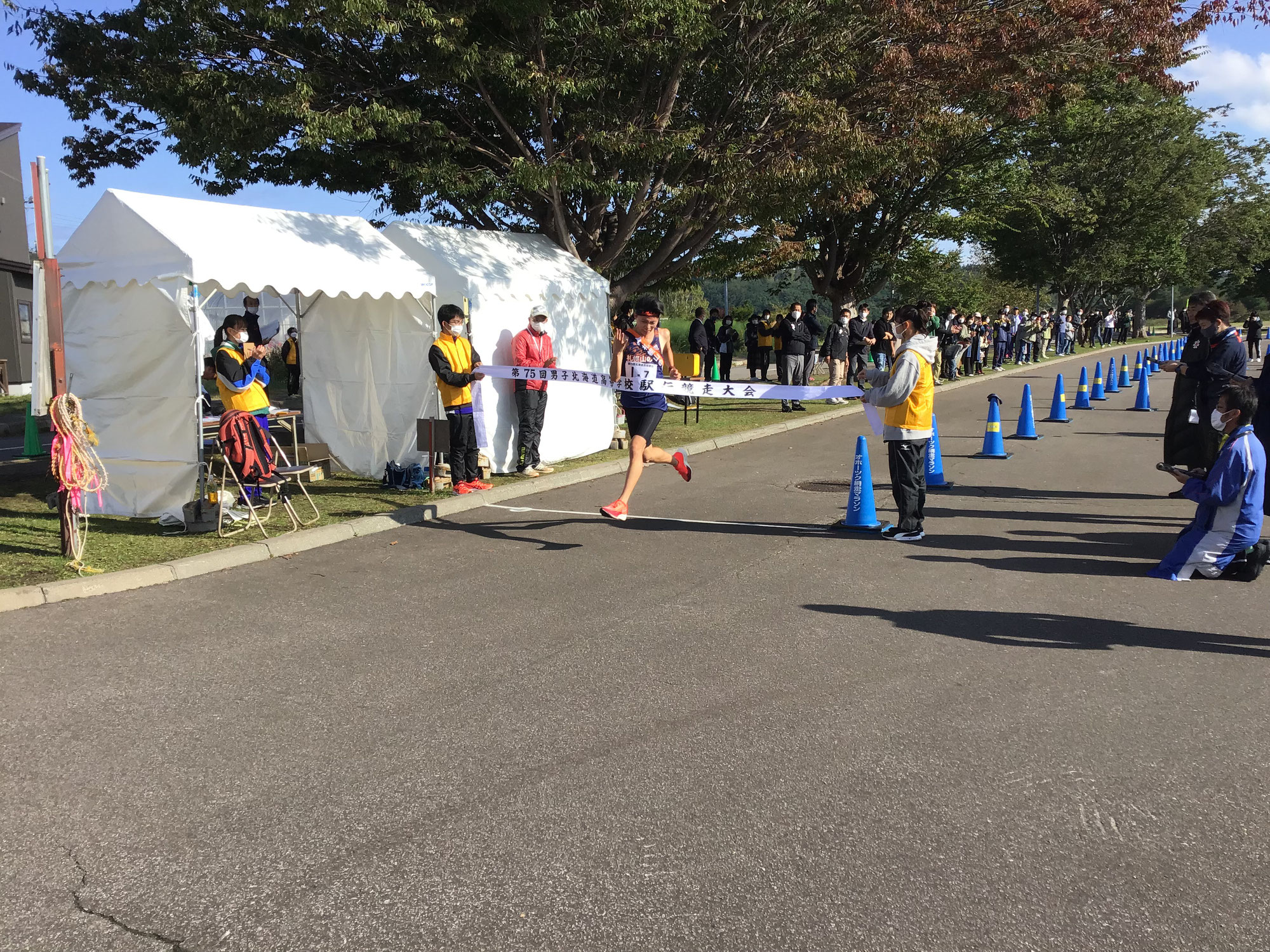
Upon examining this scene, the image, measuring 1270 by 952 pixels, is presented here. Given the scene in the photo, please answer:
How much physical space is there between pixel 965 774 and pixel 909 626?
2135 millimetres

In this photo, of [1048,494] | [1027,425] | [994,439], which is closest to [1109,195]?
[1027,425]

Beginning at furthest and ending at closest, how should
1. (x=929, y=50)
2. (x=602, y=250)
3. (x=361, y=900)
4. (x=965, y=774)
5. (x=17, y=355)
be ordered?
1. (x=17, y=355)
2. (x=602, y=250)
3. (x=929, y=50)
4. (x=965, y=774)
5. (x=361, y=900)

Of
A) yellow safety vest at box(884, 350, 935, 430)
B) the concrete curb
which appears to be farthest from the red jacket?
yellow safety vest at box(884, 350, 935, 430)

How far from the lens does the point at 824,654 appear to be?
18.8 ft

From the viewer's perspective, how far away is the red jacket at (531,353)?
12516 millimetres

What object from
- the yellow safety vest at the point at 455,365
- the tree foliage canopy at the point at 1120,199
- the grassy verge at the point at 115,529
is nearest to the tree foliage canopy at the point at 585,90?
the yellow safety vest at the point at 455,365

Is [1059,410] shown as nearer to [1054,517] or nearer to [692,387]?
[1054,517]

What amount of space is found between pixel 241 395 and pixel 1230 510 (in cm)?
814

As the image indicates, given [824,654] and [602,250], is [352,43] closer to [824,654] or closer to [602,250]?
[602,250]

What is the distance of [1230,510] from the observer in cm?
716

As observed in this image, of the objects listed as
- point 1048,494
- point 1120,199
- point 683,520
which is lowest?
point 683,520

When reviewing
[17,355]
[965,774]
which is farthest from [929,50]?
[17,355]

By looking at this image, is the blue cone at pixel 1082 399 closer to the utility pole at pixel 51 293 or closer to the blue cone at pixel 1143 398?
the blue cone at pixel 1143 398

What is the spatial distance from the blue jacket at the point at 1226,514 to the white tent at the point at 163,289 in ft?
26.3
